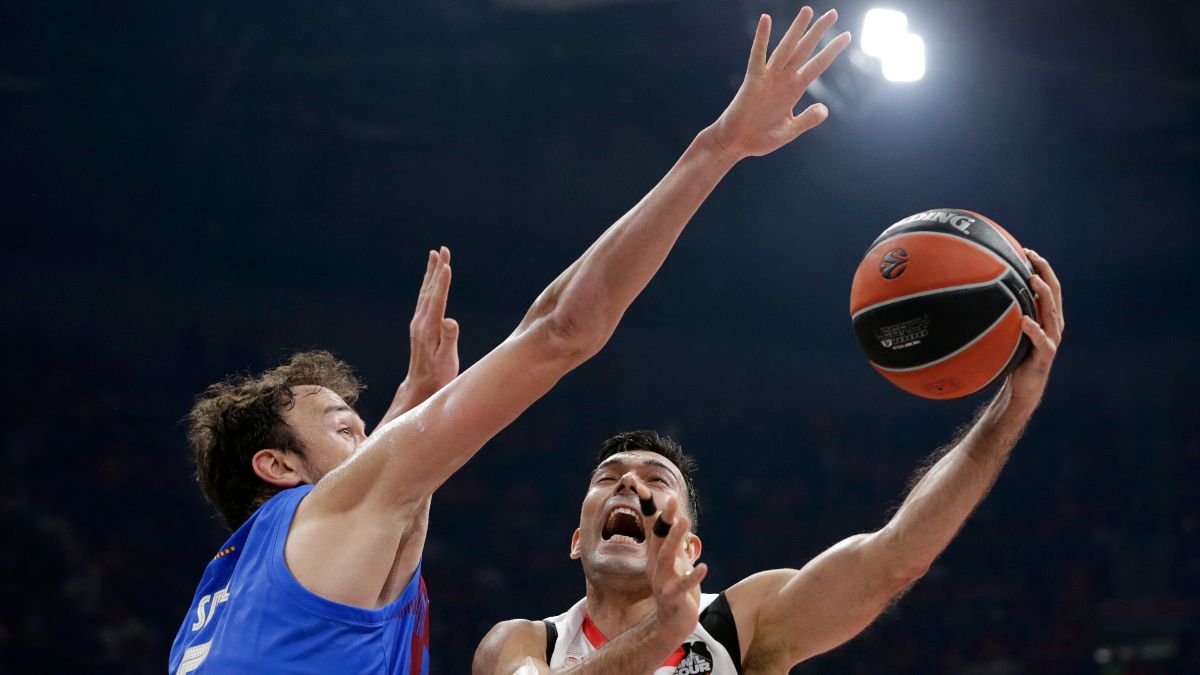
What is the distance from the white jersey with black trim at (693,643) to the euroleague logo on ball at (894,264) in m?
1.19

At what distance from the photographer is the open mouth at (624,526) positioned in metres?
3.79

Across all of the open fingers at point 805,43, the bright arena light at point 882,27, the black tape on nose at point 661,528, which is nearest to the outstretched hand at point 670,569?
the black tape on nose at point 661,528

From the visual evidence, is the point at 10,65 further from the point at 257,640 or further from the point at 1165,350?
the point at 1165,350

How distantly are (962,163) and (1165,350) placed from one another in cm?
368

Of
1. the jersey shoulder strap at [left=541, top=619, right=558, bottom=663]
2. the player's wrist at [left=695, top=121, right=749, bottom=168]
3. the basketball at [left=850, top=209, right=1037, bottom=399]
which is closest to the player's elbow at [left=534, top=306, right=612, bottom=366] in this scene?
the player's wrist at [left=695, top=121, right=749, bottom=168]

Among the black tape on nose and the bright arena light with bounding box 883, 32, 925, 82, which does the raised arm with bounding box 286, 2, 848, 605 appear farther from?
Result: the bright arena light with bounding box 883, 32, 925, 82

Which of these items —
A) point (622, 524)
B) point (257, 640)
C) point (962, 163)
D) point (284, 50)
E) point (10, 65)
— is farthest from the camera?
point (962, 163)

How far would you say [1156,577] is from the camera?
12.5 meters

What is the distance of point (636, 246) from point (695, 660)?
1576 millimetres

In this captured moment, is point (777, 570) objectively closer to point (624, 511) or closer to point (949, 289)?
point (624, 511)

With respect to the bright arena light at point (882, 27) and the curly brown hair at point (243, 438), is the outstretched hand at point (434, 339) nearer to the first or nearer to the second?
the curly brown hair at point (243, 438)

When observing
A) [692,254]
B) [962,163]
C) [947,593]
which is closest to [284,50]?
[692,254]

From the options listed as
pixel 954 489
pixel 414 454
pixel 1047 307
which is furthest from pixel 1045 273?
pixel 414 454

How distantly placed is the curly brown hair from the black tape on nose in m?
1.28
